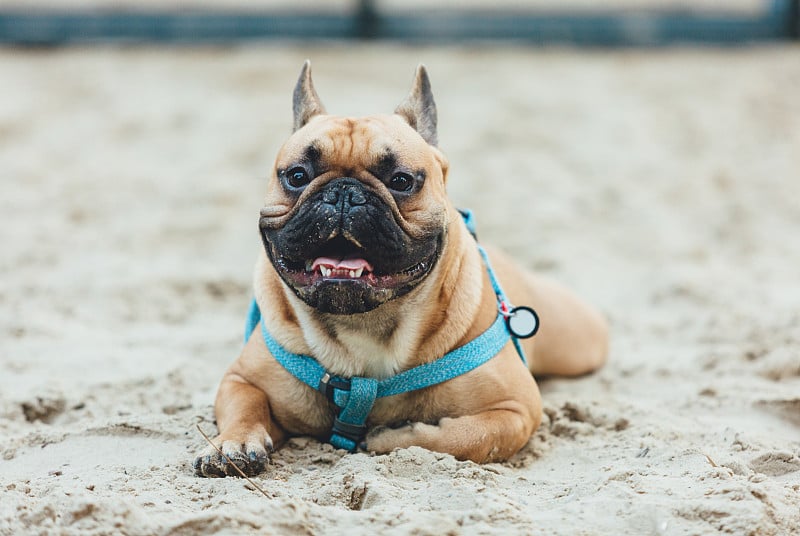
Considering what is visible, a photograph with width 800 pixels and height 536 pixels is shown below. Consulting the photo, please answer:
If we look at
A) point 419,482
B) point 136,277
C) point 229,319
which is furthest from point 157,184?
point 419,482

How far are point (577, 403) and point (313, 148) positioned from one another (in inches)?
54.5

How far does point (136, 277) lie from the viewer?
16.2ft

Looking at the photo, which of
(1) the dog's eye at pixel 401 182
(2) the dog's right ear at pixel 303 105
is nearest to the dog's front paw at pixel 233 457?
(1) the dog's eye at pixel 401 182

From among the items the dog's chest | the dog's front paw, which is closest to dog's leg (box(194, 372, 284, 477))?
the dog's front paw

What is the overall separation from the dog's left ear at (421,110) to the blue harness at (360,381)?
2.49 ft

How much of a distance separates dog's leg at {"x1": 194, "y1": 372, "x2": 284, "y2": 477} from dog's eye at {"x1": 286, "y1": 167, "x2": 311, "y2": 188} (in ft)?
2.27

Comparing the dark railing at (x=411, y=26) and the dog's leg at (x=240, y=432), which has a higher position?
the dark railing at (x=411, y=26)

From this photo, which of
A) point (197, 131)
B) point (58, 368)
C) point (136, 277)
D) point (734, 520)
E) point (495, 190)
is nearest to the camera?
point (734, 520)

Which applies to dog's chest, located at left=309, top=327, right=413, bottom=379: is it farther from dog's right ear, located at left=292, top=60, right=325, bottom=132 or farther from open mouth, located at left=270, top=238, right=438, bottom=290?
dog's right ear, located at left=292, top=60, right=325, bottom=132

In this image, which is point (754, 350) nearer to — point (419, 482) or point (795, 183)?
point (419, 482)

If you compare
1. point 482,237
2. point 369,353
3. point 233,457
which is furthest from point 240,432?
point 482,237

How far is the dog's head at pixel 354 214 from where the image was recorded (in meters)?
2.62

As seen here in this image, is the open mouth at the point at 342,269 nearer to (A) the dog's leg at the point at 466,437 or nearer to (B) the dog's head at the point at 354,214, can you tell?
(B) the dog's head at the point at 354,214

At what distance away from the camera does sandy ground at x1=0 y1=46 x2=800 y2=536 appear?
236cm
